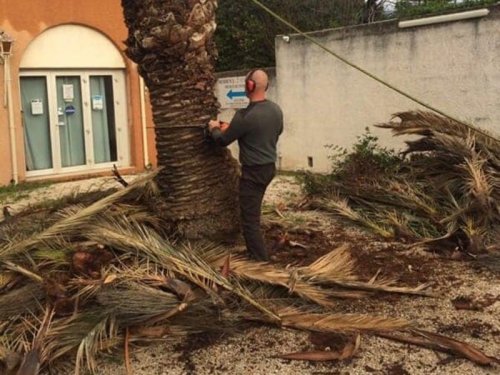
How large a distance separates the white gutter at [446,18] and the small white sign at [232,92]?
4.19 metres

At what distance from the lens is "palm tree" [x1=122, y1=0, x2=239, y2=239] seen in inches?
223

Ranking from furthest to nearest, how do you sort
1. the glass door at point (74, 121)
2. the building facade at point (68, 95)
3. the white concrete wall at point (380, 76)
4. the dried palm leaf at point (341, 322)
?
the glass door at point (74, 121)
the building facade at point (68, 95)
the white concrete wall at point (380, 76)
the dried palm leaf at point (341, 322)

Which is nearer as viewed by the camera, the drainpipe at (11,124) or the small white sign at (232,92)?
the drainpipe at (11,124)

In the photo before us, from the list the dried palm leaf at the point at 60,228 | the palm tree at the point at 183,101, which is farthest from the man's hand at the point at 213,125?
the dried palm leaf at the point at 60,228

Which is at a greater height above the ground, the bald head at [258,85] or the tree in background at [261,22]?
the tree in background at [261,22]

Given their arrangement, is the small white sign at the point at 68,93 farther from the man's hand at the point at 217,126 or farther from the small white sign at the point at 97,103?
the man's hand at the point at 217,126

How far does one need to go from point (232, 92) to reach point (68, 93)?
3.57m

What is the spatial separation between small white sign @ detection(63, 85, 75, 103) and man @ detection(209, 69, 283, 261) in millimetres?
8400

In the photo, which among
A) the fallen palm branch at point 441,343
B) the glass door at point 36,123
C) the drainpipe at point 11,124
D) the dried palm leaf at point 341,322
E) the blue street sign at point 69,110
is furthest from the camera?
the blue street sign at point 69,110

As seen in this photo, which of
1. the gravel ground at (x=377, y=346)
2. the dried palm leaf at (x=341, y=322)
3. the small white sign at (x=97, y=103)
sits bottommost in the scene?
the gravel ground at (x=377, y=346)

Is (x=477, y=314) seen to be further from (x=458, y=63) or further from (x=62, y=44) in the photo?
(x=62, y=44)

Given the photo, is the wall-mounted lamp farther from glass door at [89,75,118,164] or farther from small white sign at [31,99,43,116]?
glass door at [89,75,118,164]

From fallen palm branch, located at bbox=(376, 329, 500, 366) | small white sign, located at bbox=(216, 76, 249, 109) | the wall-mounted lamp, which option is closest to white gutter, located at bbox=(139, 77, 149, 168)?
small white sign, located at bbox=(216, 76, 249, 109)

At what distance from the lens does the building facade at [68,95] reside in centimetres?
1257
